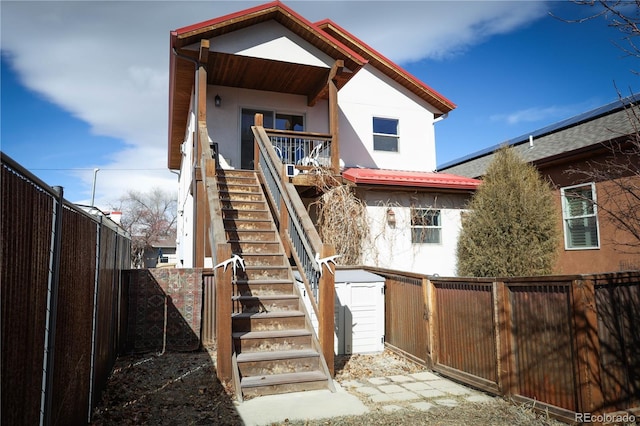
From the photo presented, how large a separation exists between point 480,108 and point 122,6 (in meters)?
12.3

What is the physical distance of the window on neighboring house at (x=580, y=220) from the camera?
397 inches

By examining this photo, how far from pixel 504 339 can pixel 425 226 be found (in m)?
6.93

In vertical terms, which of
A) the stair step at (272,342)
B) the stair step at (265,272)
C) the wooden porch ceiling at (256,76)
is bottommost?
the stair step at (272,342)

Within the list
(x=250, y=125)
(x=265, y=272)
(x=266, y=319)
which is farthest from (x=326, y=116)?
(x=266, y=319)

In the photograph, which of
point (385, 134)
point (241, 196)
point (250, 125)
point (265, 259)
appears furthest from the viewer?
point (385, 134)

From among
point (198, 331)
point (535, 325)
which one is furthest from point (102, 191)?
point (535, 325)

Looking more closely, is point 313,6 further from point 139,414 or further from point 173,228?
point 173,228

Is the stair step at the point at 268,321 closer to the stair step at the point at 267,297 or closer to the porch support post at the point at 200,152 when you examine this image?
the stair step at the point at 267,297

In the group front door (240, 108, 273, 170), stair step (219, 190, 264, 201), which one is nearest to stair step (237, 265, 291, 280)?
stair step (219, 190, 264, 201)

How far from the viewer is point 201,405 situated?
450cm

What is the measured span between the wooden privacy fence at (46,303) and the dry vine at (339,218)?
6190mm

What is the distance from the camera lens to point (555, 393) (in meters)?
4.01

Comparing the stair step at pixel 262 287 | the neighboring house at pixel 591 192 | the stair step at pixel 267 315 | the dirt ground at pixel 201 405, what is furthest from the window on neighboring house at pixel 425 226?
the stair step at pixel 267 315

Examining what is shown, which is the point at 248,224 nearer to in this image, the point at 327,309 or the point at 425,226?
the point at 327,309
